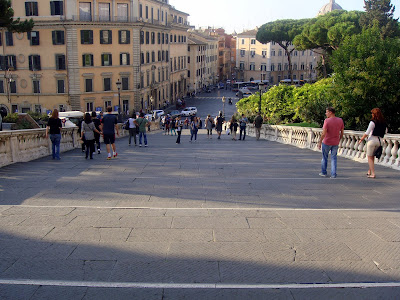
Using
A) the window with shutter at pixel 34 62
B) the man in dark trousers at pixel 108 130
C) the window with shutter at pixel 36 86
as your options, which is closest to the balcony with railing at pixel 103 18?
the window with shutter at pixel 34 62

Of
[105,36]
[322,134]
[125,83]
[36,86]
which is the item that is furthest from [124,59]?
[322,134]

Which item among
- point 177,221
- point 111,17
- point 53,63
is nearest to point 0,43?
point 53,63

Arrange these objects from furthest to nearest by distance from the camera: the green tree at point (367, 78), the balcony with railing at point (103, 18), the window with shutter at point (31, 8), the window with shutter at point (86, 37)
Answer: the window with shutter at point (86, 37)
the balcony with railing at point (103, 18)
the window with shutter at point (31, 8)
the green tree at point (367, 78)

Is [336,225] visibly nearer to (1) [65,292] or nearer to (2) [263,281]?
(2) [263,281]

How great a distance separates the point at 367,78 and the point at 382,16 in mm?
49122

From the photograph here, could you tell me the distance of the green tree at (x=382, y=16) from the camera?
183ft

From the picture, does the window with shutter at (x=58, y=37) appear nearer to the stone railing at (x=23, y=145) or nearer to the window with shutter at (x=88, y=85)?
the window with shutter at (x=88, y=85)

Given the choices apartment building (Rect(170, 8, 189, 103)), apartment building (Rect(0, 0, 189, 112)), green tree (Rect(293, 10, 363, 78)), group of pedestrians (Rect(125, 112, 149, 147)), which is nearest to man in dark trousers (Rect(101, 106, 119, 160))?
group of pedestrians (Rect(125, 112, 149, 147))

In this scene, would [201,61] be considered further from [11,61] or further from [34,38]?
[11,61]

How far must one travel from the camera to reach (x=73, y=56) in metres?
52.7

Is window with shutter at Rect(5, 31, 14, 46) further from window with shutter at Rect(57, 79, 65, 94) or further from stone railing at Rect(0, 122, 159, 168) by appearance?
stone railing at Rect(0, 122, 159, 168)

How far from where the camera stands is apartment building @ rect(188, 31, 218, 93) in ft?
312

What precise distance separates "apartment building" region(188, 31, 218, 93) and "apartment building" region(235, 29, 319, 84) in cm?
708

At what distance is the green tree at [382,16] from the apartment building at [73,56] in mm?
29469
